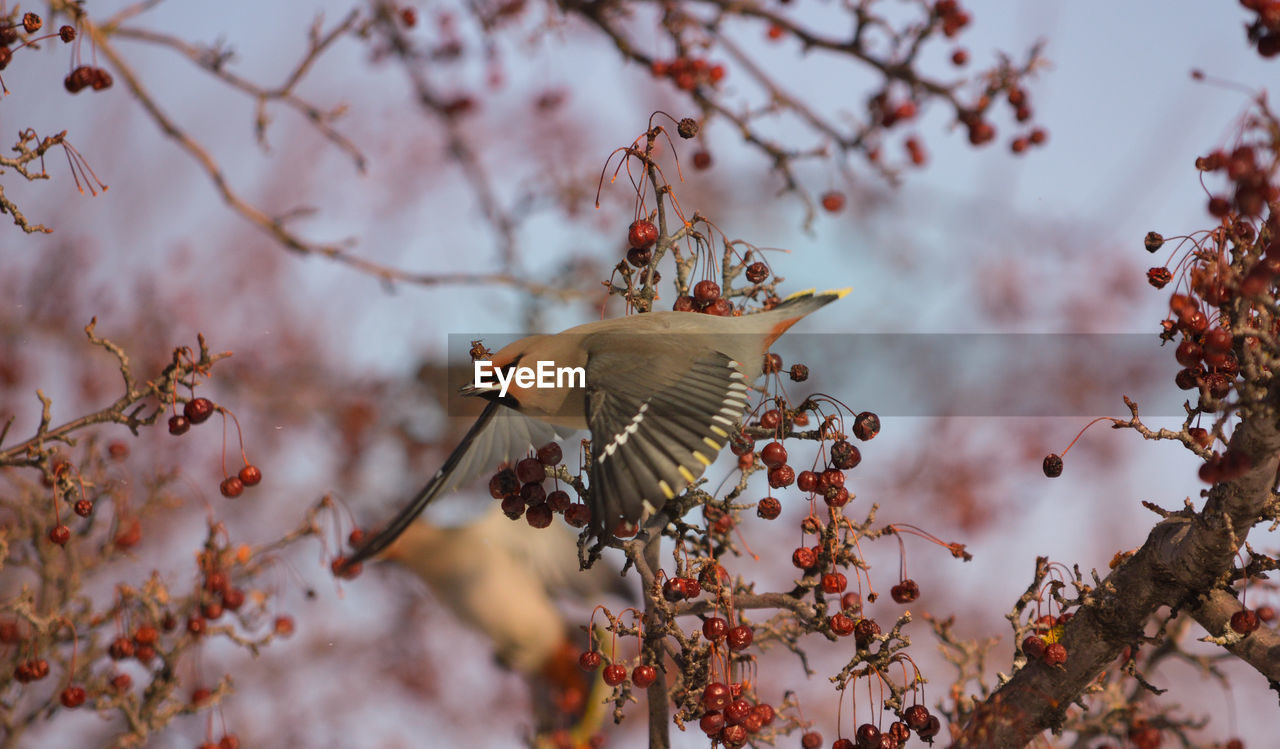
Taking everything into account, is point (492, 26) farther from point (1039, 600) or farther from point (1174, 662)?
point (1174, 662)

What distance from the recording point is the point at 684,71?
3.07m

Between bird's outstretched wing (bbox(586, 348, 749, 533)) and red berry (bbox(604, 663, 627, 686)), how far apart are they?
33 cm

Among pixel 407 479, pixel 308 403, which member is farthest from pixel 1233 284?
pixel 308 403

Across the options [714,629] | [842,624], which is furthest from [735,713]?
[842,624]

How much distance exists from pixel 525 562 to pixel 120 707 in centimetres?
219

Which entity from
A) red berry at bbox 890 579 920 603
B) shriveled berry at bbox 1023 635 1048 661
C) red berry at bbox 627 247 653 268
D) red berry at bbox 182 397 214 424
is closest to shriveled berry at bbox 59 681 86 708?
red berry at bbox 182 397 214 424

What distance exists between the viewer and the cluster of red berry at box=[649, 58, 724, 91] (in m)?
3.06

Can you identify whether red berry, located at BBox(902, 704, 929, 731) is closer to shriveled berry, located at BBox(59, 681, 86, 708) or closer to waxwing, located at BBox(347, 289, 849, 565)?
waxwing, located at BBox(347, 289, 849, 565)

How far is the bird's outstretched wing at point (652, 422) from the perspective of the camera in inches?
67.1

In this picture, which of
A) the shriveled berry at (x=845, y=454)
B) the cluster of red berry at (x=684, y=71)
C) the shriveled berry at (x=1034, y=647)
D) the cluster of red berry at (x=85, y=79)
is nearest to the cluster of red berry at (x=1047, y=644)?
the shriveled berry at (x=1034, y=647)

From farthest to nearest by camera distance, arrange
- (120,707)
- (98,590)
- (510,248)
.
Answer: (510,248) < (98,590) < (120,707)

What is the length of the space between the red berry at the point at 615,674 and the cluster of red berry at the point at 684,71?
6.00ft

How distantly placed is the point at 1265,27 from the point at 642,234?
3.47ft

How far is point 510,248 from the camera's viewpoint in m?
4.34
